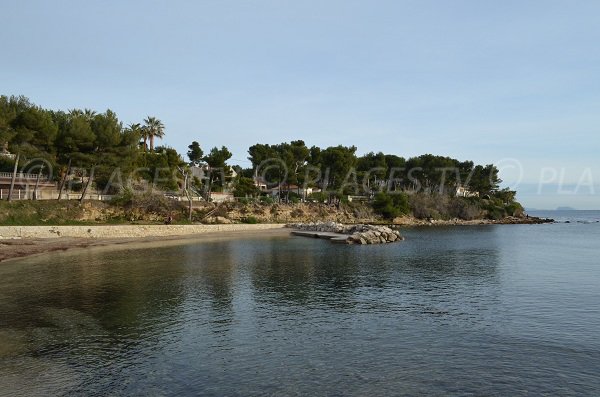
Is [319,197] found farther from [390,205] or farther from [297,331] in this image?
[297,331]

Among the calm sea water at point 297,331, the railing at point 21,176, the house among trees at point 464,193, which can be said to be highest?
the house among trees at point 464,193

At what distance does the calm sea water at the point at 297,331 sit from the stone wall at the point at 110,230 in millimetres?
17052

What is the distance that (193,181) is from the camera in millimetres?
102062

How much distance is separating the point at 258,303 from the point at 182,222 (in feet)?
180

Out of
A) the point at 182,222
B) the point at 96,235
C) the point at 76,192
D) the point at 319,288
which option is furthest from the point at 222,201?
the point at 319,288

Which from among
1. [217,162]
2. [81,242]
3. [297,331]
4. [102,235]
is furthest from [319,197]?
[297,331]

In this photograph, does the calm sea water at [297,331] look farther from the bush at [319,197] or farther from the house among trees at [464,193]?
the house among trees at [464,193]

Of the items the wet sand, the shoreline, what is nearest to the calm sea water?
the wet sand

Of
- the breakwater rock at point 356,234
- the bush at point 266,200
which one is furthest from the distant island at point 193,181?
the breakwater rock at point 356,234

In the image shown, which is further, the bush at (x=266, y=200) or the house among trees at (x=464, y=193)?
the house among trees at (x=464, y=193)

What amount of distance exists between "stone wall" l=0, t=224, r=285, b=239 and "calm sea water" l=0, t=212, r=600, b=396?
17.1m

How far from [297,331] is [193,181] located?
8704 centimetres

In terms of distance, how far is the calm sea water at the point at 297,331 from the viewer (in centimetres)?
1352

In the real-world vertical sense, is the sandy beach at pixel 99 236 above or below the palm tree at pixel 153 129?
below
